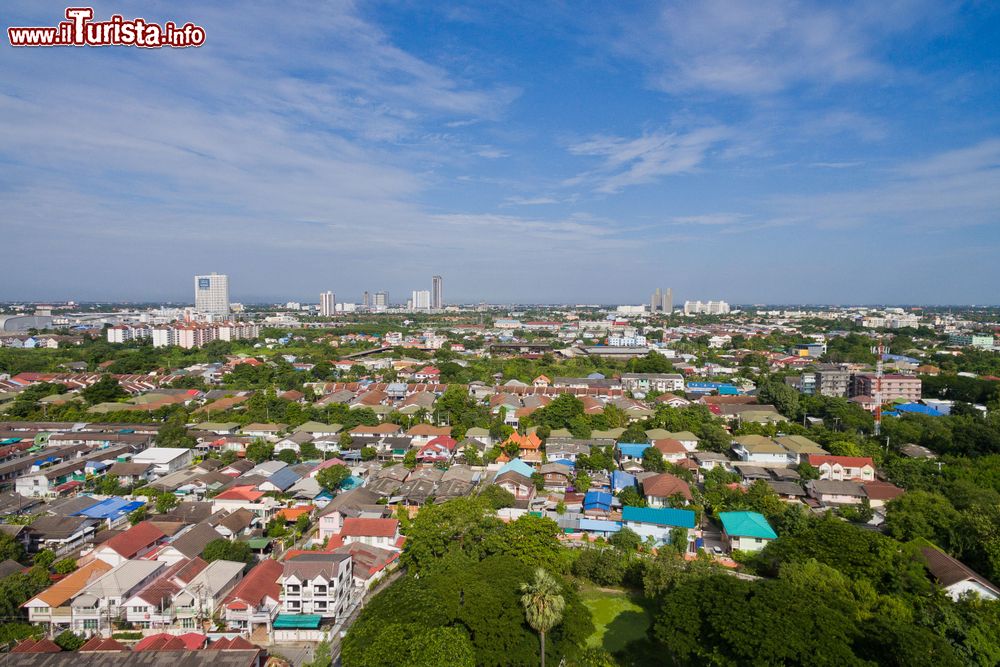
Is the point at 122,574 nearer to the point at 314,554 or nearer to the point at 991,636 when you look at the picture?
the point at 314,554

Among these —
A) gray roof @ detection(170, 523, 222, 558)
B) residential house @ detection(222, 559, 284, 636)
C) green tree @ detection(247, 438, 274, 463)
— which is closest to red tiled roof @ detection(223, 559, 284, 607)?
residential house @ detection(222, 559, 284, 636)

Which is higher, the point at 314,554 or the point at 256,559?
the point at 314,554

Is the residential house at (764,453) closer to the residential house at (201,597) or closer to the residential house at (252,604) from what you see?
the residential house at (252,604)

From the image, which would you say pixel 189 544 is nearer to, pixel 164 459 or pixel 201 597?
pixel 201 597

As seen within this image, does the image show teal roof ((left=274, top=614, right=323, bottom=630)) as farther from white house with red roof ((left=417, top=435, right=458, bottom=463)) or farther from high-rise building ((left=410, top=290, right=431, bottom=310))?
high-rise building ((left=410, top=290, right=431, bottom=310))

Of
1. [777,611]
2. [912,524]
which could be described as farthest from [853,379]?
[777,611]

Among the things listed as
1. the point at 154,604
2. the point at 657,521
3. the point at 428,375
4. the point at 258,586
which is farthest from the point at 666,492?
the point at 428,375

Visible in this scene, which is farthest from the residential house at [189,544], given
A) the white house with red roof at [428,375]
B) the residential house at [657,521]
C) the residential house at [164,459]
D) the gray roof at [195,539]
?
the white house with red roof at [428,375]
